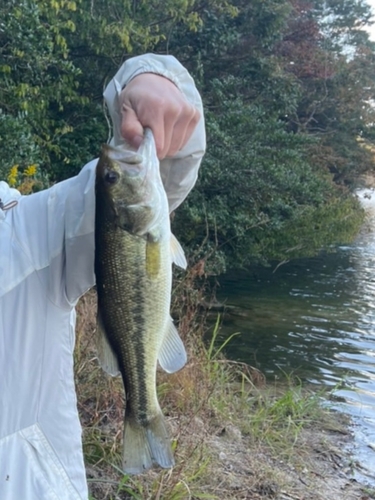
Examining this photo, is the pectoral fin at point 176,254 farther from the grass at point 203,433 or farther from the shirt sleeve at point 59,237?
the grass at point 203,433

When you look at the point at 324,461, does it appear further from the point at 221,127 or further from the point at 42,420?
the point at 221,127

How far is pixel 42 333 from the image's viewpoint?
1711mm

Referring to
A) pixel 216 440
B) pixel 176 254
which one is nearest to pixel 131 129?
pixel 176 254

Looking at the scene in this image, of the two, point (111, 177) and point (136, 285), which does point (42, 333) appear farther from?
point (111, 177)

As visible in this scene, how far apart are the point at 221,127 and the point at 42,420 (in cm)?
1102

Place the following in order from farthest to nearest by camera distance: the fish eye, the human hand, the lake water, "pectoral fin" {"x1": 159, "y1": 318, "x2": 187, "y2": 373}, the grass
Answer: the lake water → the grass → "pectoral fin" {"x1": 159, "y1": 318, "x2": 187, "y2": 373} → the human hand → the fish eye

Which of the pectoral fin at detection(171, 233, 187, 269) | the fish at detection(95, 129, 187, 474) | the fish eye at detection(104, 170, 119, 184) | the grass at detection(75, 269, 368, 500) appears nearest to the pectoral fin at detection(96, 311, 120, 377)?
the fish at detection(95, 129, 187, 474)

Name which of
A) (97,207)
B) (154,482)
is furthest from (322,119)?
(97,207)

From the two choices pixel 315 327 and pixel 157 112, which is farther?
pixel 315 327

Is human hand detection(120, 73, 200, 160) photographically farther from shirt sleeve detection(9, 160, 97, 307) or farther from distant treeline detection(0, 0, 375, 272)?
distant treeline detection(0, 0, 375, 272)

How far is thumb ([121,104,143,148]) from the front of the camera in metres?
1.71

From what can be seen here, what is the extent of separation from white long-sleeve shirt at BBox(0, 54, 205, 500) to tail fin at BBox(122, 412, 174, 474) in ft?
0.50

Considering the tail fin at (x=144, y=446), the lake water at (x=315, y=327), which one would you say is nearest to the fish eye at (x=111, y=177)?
the tail fin at (x=144, y=446)

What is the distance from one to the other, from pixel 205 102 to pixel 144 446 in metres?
11.6
